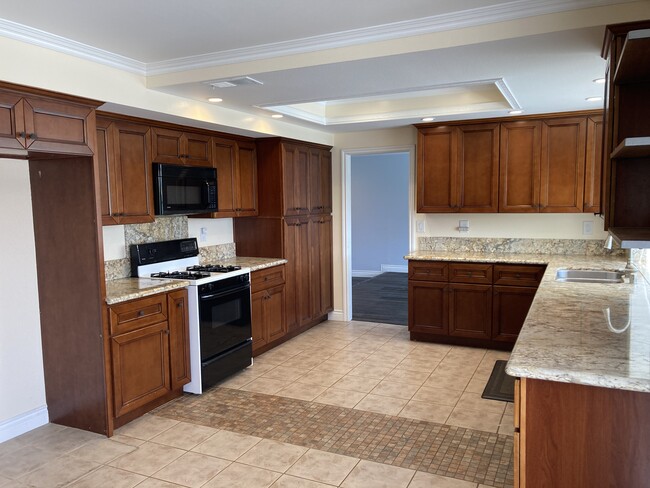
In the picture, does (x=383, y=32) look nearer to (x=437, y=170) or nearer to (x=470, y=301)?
(x=437, y=170)

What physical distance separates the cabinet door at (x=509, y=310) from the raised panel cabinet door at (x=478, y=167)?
875mm

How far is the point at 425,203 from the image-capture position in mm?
5453

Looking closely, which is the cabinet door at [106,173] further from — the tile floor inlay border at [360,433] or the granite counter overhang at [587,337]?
the granite counter overhang at [587,337]

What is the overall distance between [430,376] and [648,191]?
2403mm

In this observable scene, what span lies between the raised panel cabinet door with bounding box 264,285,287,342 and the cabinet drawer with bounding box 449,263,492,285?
1.72 metres

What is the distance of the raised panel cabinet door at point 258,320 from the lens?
4.75 meters

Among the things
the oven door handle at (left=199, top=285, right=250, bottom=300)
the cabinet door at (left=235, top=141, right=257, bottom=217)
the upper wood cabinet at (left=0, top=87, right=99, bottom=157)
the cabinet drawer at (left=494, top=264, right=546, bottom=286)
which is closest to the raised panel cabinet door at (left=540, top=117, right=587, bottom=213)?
the cabinet drawer at (left=494, top=264, right=546, bottom=286)

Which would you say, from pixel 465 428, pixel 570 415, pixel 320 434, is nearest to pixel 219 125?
pixel 320 434

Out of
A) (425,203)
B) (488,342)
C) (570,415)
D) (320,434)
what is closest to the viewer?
(570,415)

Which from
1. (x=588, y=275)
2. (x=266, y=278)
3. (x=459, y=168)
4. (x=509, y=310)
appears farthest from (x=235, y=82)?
(x=509, y=310)

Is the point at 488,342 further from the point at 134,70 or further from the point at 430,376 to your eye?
the point at 134,70

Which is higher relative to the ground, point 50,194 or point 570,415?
point 50,194

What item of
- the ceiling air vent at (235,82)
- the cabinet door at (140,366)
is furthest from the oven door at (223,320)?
the ceiling air vent at (235,82)

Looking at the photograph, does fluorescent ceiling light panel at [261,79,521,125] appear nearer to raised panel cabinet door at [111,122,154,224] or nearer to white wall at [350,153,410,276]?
raised panel cabinet door at [111,122,154,224]
